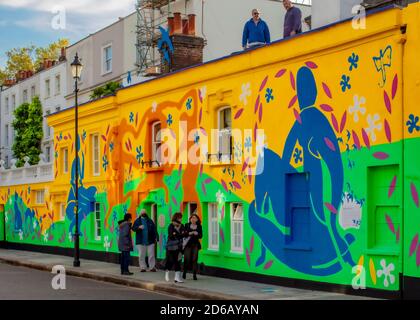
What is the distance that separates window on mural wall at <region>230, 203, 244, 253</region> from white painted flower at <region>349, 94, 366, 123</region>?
5646 mm

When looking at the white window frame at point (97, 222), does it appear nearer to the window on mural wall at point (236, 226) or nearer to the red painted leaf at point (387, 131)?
the window on mural wall at point (236, 226)

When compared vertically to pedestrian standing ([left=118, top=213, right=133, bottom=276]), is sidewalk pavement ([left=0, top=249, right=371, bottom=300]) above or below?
below

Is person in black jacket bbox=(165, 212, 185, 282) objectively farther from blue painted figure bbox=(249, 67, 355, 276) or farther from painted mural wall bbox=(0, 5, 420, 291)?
blue painted figure bbox=(249, 67, 355, 276)

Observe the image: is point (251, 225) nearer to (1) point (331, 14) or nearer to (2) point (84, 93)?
(1) point (331, 14)

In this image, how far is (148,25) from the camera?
2060 inches

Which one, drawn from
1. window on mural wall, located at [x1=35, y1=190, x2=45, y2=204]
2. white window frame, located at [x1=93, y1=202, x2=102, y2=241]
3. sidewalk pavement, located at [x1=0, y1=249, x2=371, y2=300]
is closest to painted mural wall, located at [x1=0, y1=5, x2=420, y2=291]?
sidewalk pavement, located at [x1=0, y1=249, x2=371, y2=300]

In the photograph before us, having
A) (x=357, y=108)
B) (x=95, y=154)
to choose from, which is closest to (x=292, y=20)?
(x=357, y=108)

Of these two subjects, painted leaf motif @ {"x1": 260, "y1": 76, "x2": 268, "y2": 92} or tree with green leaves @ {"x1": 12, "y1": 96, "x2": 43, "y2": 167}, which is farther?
tree with green leaves @ {"x1": 12, "y1": 96, "x2": 43, "y2": 167}

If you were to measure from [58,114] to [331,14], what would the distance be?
16.8 meters

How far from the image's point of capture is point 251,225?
22.4m

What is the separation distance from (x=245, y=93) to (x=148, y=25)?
101ft

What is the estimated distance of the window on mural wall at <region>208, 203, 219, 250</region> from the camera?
79.8 ft

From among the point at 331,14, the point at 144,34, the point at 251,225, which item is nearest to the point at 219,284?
the point at 251,225

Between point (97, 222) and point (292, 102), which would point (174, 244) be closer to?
point (292, 102)
